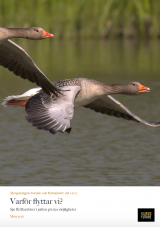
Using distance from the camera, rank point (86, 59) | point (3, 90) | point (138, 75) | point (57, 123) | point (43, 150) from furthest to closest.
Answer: point (86, 59) < point (138, 75) < point (3, 90) < point (43, 150) < point (57, 123)

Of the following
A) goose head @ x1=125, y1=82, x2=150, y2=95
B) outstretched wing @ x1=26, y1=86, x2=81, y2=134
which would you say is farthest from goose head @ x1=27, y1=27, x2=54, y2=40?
goose head @ x1=125, y1=82, x2=150, y2=95

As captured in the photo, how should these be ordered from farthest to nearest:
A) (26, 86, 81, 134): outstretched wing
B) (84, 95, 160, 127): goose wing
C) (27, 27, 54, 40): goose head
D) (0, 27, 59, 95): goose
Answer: (84, 95, 160, 127): goose wing, (27, 27, 54, 40): goose head, (0, 27, 59, 95): goose, (26, 86, 81, 134): outstretched wing

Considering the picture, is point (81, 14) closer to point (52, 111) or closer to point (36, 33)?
point (36, 33)

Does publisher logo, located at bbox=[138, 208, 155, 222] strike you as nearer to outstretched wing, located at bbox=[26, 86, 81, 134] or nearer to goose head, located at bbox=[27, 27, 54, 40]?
outstretched wing, located at bbox=[26, 86, 81, 134]

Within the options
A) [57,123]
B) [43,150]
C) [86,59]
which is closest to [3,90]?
[43,150]

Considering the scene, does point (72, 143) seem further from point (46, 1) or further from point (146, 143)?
point (46, 1)

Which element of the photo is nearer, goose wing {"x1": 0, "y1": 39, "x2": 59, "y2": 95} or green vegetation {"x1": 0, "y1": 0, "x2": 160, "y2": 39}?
goose wing {"x1": 0, "y1": 39, "x2": 59, "y2": 95}

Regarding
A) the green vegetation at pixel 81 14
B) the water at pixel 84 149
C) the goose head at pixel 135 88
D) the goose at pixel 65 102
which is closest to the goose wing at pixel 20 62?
the goose at pixel 65 102

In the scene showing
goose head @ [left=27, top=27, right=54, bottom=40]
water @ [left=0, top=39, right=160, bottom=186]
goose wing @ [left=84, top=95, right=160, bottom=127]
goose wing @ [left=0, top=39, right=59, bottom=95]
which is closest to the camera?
goose wing @ [left=0, top=39, right=59, bottom=95]

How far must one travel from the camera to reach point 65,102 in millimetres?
12484

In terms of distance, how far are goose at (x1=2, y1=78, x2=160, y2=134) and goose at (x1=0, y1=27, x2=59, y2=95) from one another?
12.8 inches

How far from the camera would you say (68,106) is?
12258 millimetres

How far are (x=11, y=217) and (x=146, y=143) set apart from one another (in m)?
7.21

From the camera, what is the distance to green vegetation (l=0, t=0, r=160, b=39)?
143ft
